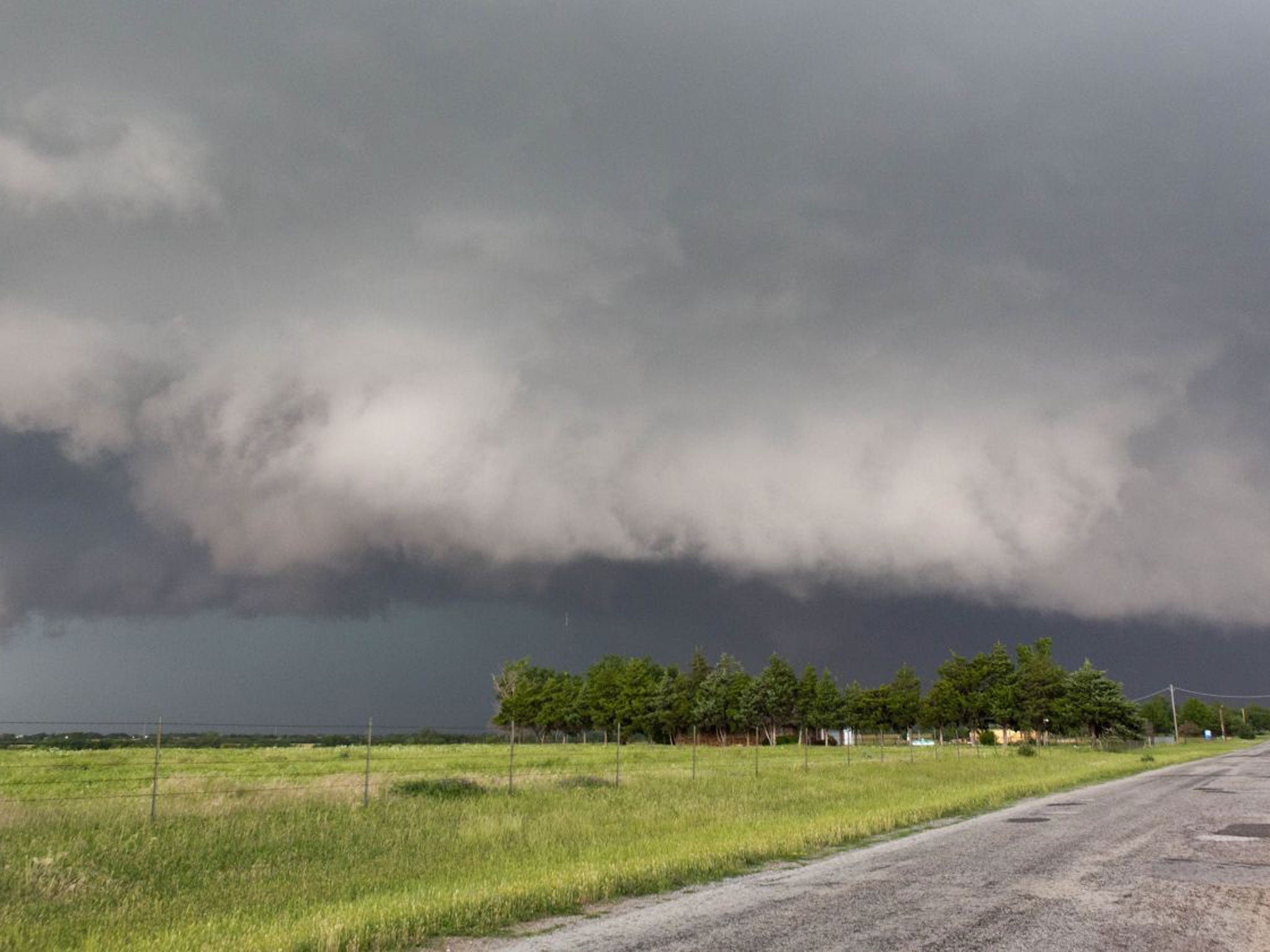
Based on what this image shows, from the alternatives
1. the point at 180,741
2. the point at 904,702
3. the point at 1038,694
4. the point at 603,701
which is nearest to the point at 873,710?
the point at 904,702

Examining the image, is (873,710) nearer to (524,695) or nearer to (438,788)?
(524,695)

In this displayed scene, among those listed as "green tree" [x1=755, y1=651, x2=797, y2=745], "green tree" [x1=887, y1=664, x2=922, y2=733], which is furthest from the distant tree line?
"green tree" [x1=887, y1=664, x2=922, y2=733]

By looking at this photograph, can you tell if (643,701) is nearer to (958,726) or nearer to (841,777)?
(958,726)

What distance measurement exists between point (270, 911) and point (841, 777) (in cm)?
2957

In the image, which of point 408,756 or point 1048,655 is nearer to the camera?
point 408,756

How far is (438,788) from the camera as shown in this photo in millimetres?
27547

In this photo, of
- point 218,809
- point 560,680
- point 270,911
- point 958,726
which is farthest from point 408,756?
point 958,726

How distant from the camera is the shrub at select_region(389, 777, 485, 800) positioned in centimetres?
2619

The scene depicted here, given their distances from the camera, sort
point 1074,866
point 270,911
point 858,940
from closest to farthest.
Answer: point 858,940 < point 270,911 < point 1074,866

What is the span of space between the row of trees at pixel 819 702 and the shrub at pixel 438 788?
6939 centimetres

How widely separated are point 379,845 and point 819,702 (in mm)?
90498

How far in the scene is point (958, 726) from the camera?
105m

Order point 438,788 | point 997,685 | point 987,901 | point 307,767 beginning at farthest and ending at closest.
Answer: point 997,685 → point 307,767 → point 438,788 → point 987,901

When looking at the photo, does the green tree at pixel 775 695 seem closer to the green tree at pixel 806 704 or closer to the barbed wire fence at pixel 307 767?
the green tree at pixel 806 704
